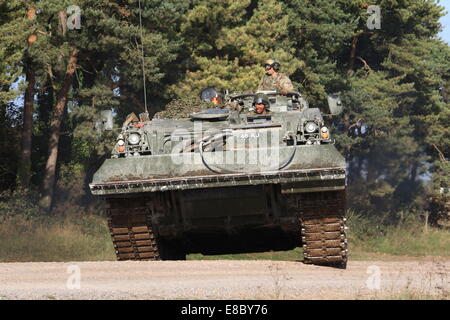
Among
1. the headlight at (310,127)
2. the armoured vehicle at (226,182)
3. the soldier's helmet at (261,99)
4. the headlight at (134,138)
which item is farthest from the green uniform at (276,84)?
the headlight at (134,138)

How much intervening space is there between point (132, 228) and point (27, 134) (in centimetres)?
1917

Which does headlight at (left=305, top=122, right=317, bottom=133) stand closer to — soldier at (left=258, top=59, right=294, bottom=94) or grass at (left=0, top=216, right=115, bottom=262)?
soldier at (left=258, top=59, right=294, bottom=94)

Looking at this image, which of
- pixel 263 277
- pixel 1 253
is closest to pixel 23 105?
pixel 1 253

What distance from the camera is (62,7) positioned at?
28938mm

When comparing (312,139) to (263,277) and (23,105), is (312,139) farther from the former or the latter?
(23,105)

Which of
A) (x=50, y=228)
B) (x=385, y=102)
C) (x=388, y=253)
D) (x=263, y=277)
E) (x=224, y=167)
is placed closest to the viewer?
(x=263, y=277)

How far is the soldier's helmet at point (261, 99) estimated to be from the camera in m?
14.9

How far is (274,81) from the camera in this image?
56.9ft

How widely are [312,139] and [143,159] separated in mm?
2336

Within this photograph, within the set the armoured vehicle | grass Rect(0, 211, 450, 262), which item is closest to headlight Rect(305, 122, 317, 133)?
the armoured vehicle

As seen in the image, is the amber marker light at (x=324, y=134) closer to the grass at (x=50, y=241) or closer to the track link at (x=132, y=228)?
the track link at (x=132, y=228)

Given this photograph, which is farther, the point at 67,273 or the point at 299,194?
the point at 299,194

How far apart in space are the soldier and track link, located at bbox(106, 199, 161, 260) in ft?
13.9

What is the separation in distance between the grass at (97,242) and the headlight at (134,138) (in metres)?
9.53
